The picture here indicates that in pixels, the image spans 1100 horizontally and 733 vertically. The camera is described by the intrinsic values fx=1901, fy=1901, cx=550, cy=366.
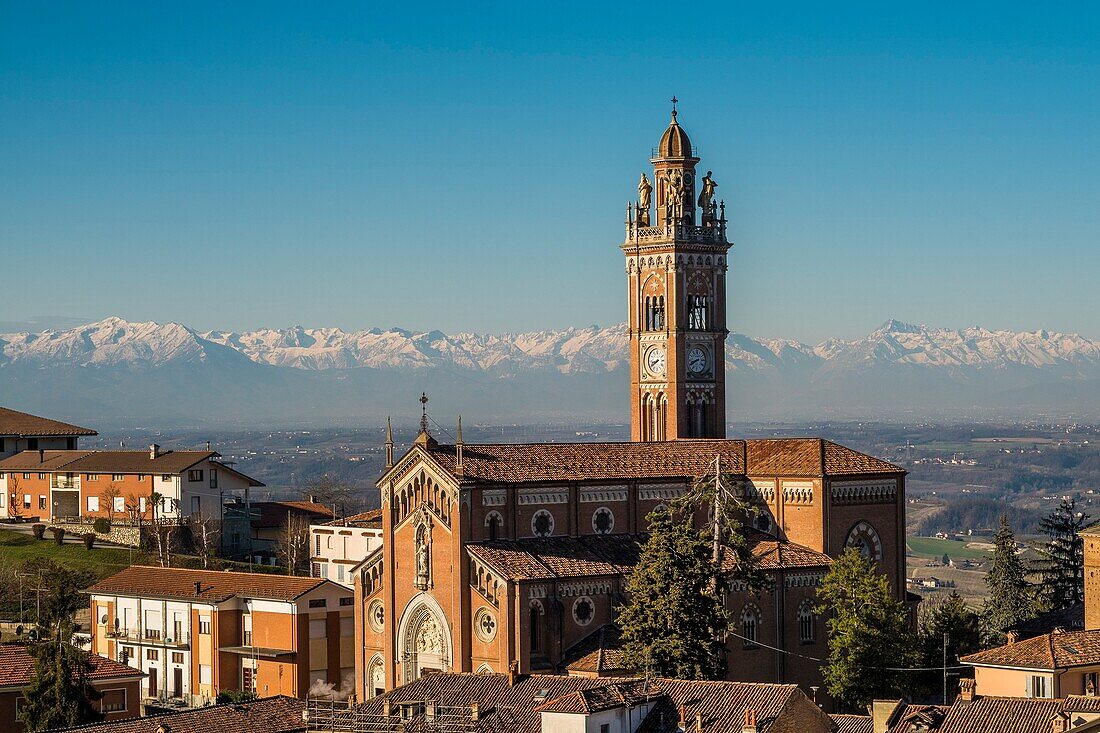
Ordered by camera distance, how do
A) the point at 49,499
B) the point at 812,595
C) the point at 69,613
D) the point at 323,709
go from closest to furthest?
1. the point at 323,709
2. the point at 812,595
3. the point at 69,613
4. the point at 49,499

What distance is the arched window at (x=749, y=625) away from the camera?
70688mm

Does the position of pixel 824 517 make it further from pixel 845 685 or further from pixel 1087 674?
pixel 1087 674

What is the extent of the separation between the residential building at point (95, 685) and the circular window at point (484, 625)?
12.6 metres

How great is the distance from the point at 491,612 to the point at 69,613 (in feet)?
70.3

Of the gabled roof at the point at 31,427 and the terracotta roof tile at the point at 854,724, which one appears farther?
the gabled roof at the point at 31,427

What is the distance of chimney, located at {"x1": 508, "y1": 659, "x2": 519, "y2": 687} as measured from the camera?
5817cm

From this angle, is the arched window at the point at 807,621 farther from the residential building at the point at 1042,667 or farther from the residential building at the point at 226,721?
the residential building at the point at 226,721

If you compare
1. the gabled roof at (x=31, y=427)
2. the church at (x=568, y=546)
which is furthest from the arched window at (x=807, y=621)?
the gabled roof at (x=31, y=427)

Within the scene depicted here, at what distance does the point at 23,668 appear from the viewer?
65.7 meters

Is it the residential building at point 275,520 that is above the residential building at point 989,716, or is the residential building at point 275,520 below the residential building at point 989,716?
above

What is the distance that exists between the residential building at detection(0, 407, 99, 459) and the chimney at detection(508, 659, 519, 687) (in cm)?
5856

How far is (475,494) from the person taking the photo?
70.4m

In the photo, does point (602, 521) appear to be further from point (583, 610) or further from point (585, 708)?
point (585, 708)

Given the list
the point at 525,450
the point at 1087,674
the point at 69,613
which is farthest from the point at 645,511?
the point at 69,613
